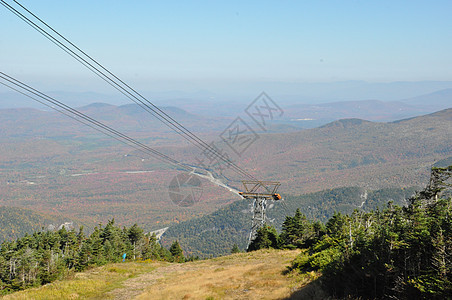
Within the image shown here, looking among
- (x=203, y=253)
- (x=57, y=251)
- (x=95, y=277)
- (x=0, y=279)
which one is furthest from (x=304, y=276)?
(x=203, y=253)

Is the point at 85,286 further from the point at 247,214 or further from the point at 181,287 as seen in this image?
the point at 247,214

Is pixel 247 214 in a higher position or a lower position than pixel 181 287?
lower

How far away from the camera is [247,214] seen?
619 feet

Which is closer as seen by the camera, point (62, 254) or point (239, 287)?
point (239, 287)

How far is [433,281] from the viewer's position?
10.7m

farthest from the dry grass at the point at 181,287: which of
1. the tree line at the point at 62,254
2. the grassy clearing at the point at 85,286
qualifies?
the tree line at the point at 62,254

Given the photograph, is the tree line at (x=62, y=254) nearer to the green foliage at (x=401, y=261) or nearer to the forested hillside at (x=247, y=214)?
the green foliage at (x=401, y=261)

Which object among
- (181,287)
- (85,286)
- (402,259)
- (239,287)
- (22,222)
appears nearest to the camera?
(402,259)

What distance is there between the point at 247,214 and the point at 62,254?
137 meters

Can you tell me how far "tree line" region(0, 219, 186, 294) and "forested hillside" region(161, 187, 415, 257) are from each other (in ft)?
286

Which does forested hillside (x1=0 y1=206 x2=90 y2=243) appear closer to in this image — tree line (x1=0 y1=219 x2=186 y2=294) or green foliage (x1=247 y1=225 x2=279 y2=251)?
tree line (x1=0 y1=219 x2=186 y2=294)

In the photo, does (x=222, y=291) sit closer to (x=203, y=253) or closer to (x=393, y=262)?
(x=393, y=262)

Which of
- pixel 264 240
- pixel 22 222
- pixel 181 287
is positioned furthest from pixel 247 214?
pixel 181 287

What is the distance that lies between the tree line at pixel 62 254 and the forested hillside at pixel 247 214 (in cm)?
8708
